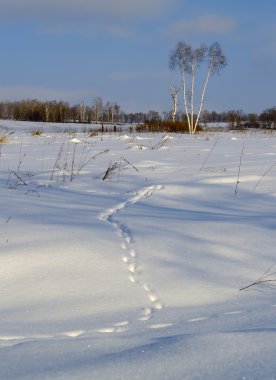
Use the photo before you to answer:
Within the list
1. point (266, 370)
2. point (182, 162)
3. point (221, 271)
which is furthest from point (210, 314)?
point (182, 162)

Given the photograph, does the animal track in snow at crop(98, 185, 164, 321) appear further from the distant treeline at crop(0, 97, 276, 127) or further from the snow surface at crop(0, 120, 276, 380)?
the distant treeline at crop(0, 97, 276, 127)

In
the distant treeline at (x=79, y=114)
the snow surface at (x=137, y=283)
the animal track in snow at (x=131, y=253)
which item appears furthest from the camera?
the distant treeline at (x=79, y=114)

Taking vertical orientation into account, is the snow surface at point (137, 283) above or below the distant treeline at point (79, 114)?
below

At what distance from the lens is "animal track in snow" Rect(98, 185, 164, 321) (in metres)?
1.52

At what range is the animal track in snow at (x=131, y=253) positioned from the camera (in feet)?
4.97

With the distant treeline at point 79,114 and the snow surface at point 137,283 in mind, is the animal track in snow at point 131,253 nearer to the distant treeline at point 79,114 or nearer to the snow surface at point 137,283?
the snow surface at point 137,283

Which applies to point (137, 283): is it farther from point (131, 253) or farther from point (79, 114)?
point (79, 114)

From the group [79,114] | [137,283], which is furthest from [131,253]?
[79,114]

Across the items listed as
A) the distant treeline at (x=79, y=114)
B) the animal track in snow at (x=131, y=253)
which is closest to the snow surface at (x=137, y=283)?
the animal track in snow at (x=131, y=253)

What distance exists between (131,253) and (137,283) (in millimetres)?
330

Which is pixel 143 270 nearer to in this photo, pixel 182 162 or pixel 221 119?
pixel 182 162

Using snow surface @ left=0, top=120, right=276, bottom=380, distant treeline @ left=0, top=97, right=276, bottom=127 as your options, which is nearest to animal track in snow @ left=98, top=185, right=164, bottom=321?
snow surface @ left=0, top=120, right=276, bottom=380

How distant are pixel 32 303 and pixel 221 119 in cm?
8627

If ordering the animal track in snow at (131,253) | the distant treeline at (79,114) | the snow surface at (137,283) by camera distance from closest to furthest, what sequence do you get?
the snow surface at (137,283)
the animal track in snow at (131,253)
the distant treeline at (79,114)
